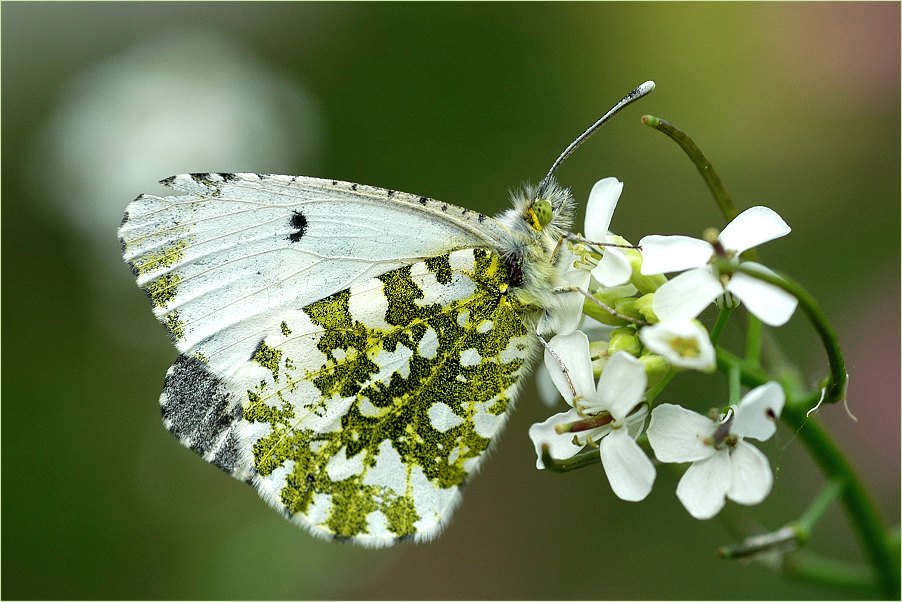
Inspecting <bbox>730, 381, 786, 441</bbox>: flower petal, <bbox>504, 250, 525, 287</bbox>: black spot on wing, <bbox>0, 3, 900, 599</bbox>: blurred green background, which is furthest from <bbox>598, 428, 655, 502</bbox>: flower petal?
<bbox>0, 3, 900, 599</bbox>: blurred green background

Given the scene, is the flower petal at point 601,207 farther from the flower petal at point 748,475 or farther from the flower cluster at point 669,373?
the flower petal at point 748,475

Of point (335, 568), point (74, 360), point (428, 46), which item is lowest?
point (335, 568)

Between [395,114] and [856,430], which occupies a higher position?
[395,114]

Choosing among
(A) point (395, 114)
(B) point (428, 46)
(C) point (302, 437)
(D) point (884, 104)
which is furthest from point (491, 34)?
(C) point (302, 437)

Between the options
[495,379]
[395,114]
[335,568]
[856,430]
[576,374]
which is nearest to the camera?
[576,374]

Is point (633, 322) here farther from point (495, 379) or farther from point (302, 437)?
point (302, 437)

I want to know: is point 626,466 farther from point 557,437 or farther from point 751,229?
point 751,229
